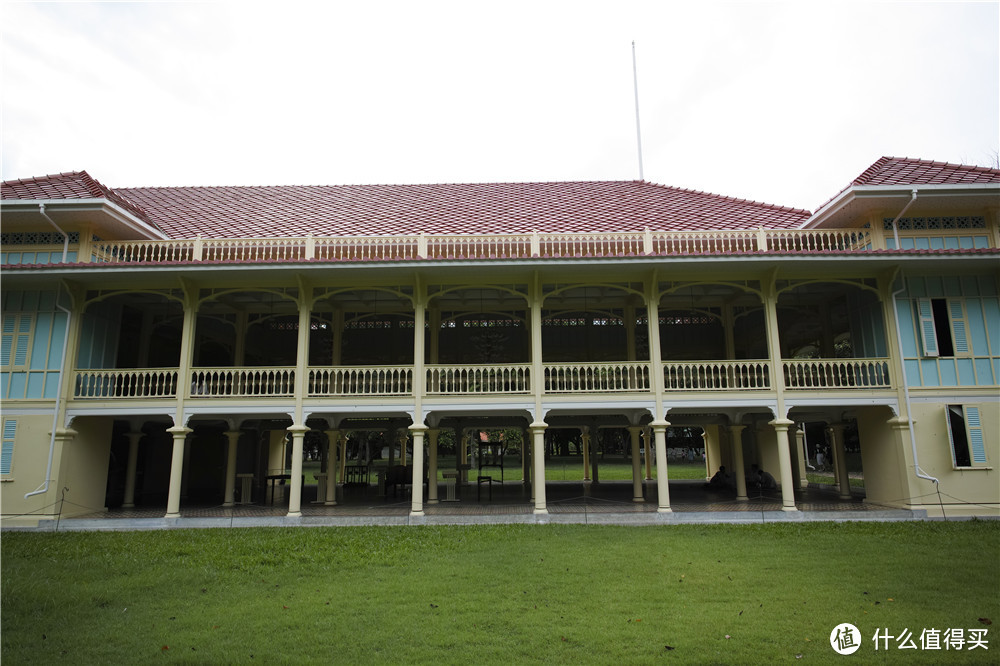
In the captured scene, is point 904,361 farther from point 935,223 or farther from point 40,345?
point 40,345

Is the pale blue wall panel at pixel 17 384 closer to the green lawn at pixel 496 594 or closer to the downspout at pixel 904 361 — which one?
the green lawn at pixel 496 594

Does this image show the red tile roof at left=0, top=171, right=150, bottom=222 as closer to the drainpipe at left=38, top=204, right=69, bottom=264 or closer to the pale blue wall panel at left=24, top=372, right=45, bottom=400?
the drainpipe at left=38, top=204, right=69, bottom=264

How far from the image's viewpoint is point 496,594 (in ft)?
27.6

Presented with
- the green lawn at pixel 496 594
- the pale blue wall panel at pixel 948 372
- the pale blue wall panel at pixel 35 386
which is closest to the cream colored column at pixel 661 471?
the green lawn at pixel 496 594

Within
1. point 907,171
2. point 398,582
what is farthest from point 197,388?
point 907,171

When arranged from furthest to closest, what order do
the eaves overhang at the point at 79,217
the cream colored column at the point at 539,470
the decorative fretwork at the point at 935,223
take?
1. the decorative fretwork at the point at 935,223
2. the eaves overhang at the point at 79,217
3. the cream colored column at the point at 539,470

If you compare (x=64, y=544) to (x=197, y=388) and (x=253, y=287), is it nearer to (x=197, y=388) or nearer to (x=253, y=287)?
(x=197, y=388)

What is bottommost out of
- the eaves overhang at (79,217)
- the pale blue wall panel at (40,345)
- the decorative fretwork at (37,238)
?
the pale blue wall panel at (40,345)

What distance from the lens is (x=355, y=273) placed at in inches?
609

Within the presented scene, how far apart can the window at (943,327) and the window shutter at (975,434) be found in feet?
4.74

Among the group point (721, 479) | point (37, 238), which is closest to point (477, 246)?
point (37, 238)

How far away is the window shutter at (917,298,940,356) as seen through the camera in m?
15.1

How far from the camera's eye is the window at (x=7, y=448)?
48.5 feet

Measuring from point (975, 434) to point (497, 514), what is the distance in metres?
11.6
